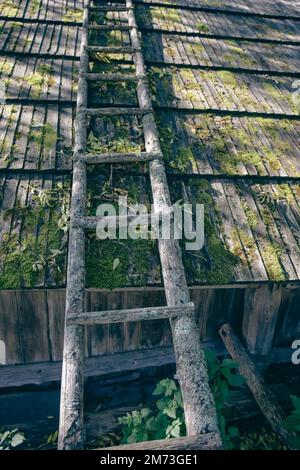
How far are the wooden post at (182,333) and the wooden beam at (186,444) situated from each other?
0.05 metres

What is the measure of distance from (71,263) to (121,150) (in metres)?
1.72

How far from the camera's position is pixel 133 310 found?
8.48 ft

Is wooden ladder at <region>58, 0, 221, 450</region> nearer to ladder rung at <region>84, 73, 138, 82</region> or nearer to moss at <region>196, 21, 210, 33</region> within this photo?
ladder rung at <region>84, 73, 138, 82</region>

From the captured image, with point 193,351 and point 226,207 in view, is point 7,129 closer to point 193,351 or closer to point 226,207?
point 226,207

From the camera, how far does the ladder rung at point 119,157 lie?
12.3 feet

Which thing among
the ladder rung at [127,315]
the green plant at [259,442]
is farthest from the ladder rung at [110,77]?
the green plant at [259,442]

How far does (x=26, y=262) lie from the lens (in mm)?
3281

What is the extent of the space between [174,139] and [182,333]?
8.71 feet

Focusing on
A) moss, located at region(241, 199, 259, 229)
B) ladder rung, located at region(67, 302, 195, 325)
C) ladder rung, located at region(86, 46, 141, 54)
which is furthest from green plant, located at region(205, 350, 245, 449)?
ladder rung, located at region(86, 46, 141, 54)

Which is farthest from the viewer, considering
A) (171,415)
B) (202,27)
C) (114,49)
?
(202,27)

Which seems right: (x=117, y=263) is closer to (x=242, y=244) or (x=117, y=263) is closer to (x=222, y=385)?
(x=242, y=244)

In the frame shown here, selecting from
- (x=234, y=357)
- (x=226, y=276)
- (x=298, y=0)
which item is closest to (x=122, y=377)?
(x=234, y=357)

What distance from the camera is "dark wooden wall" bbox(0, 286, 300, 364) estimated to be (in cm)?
396

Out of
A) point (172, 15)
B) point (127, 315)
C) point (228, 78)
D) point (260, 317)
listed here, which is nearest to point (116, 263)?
point (127, 315)
